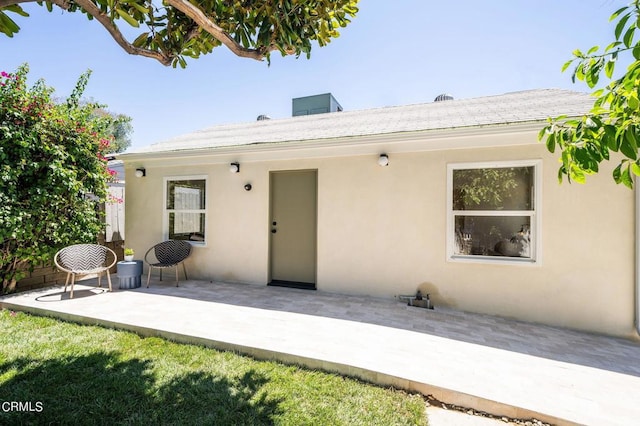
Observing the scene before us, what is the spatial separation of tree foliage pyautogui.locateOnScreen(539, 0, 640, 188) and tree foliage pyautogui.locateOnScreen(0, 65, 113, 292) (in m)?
7.58

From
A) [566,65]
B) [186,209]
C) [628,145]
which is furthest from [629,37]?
[186,209]

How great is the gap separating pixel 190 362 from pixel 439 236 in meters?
4.26

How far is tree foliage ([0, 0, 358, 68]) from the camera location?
264 centimetres

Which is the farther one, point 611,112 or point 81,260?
point 81,260

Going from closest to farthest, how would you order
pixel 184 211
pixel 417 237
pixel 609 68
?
pixel 609 68 → pixel 417 237 → pixel 184 211

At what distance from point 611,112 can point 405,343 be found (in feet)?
9.90

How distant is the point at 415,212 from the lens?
17.1 feet

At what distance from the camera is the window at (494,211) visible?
464 centimetres

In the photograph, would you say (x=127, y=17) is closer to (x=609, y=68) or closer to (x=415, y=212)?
(x=609, y=68)

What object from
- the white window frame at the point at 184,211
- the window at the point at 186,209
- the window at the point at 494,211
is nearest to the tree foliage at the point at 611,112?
the window at the point at 494,211

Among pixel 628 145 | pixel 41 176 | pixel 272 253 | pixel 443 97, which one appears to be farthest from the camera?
pixel 443 97

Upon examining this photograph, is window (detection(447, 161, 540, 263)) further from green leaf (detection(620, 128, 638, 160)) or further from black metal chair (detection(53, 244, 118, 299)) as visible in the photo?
black metal chair (detection(53, 244, 118, 299))

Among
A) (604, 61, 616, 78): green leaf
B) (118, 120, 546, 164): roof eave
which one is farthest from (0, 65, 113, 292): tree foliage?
(604, 61, 616, 78): green leaf

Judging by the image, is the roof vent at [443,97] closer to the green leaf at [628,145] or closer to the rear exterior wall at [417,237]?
the rear exterior wall at [417,237]
